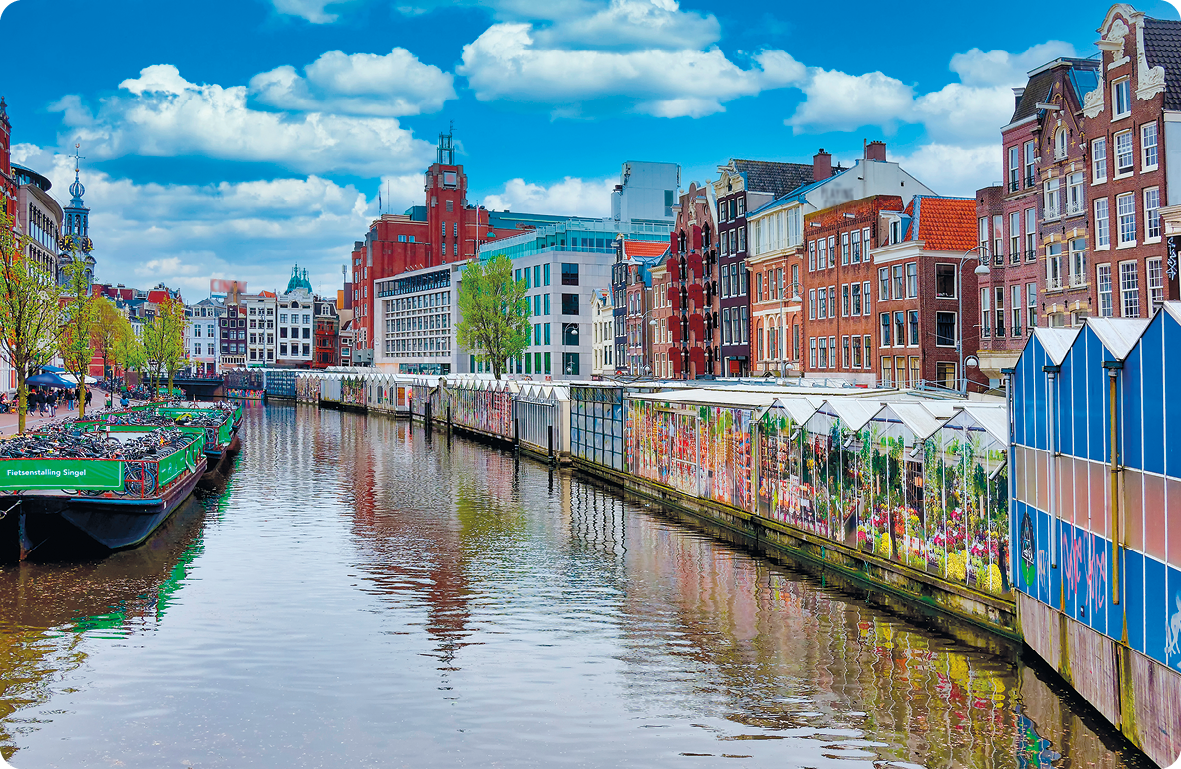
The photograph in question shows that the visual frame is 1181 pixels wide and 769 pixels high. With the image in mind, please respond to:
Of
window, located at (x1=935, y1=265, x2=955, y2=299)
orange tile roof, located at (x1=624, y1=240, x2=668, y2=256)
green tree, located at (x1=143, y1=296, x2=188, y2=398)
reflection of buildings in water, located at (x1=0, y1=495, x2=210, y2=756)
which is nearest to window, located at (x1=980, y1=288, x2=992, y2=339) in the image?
window, located at (x1=935, y1=265, x2=955, y2=299)

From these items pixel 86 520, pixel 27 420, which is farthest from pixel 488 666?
pixel 27 420

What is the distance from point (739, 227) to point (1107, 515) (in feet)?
226

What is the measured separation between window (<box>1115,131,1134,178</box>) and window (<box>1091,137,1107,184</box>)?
2.29ft

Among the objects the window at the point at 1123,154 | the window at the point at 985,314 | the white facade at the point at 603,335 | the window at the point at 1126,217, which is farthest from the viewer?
the white facade at the point at 603,335

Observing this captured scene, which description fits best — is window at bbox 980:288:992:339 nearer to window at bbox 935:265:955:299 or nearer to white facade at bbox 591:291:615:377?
window at bbox 935:265:955:299

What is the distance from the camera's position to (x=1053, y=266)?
4978 cm

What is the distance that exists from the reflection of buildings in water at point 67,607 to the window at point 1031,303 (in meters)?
39.1

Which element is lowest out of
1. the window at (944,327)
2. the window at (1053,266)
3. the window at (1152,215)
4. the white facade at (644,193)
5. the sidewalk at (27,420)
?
the sidewalk at (27,420)

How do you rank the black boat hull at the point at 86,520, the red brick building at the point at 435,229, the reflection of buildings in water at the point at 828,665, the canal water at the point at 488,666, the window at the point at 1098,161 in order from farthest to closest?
1. the red brick building at the point at 435,229
2. the window at the point at 1098,161
3. the black boat hull at the point at 86,520
4. the reflection of buildings in water at the point at 828,665
5. the canal water at the point at 488,666

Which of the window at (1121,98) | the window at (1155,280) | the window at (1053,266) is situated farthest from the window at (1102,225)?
the window at (1121,98)

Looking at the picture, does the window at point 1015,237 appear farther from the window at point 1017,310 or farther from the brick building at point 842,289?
the brick building at point 842,289

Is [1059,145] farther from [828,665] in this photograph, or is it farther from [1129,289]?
[828,665]

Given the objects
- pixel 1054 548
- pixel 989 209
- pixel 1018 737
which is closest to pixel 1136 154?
pixel 989 209

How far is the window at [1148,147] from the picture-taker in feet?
140
